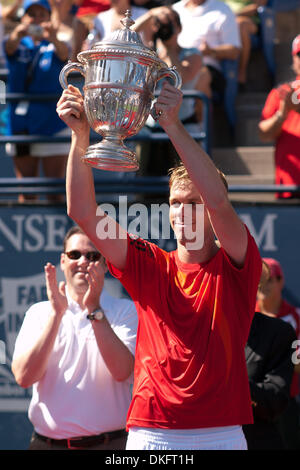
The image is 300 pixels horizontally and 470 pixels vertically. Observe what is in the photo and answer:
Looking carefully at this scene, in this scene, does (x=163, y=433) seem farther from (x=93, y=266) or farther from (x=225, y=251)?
(x=93, y=266)

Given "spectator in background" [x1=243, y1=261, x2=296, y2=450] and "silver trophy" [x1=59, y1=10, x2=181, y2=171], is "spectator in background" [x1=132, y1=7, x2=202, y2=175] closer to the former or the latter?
"spectator in background" [x1=243, y1=261, x2=296, y2=450]

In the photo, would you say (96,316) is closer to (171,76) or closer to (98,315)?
(98,315)

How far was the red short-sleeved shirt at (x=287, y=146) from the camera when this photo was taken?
A: 5469mm

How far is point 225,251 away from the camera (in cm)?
272

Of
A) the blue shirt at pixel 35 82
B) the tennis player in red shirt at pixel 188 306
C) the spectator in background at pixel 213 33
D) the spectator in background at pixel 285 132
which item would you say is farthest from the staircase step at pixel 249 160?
the tennis player in red shirt at pixel 188 306

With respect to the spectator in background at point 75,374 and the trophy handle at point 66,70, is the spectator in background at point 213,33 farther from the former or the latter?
the trophy handle at point 66,70

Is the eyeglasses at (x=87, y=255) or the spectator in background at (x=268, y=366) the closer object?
the spectator in background at (x=268, y=366)

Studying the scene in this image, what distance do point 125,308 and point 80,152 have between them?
1.38m

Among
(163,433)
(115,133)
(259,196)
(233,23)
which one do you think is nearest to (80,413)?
(163,433)

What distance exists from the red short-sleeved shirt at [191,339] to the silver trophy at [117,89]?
415 mm

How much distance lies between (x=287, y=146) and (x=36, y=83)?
2.00 metres

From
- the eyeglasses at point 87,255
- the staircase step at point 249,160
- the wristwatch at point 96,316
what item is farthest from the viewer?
the staircase step at point 249,160

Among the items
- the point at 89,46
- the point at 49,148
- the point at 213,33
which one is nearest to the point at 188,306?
the point at 49,148

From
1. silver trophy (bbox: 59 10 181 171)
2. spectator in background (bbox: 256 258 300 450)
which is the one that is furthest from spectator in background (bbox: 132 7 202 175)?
silver trophy (bbox: 59 10 181 171)
